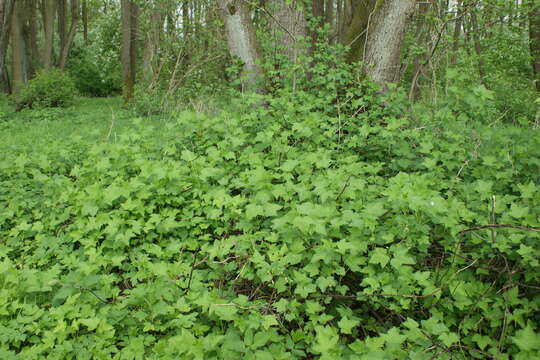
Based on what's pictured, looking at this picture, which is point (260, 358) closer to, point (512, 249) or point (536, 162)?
point (512, 249)

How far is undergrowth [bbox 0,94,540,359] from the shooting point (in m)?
2.40

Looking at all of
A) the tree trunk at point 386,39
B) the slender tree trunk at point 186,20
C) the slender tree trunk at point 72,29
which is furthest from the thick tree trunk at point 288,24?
the slender tree trunk at point 72,29

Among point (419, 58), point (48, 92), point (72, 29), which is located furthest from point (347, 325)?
point (72, 29)

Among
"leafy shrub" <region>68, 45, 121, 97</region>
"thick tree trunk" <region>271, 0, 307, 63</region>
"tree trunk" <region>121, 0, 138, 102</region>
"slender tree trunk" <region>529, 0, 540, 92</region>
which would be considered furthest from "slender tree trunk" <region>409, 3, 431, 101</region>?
"leafy shrub" <region>68, 45, 121, 97</region>

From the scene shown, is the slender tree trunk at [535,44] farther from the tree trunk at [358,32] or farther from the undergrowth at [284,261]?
the undergrowth at [284,261]

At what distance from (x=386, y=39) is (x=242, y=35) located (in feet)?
7.27

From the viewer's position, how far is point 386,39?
19.1 feet

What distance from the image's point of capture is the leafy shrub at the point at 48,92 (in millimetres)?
12562

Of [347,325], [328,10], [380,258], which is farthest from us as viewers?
[328,10]

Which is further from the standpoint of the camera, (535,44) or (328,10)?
(328,10)

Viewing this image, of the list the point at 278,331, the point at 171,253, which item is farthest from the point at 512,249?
the point at 171,253

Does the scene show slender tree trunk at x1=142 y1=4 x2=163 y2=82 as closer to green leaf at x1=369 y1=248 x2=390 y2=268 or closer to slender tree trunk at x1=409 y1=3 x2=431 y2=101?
slender tree trunk at x1=409 y1=3 x2=431 y2=101

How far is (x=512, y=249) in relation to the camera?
2.55 m

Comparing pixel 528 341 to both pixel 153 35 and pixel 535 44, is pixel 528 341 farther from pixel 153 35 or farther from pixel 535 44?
pixel 153 35
